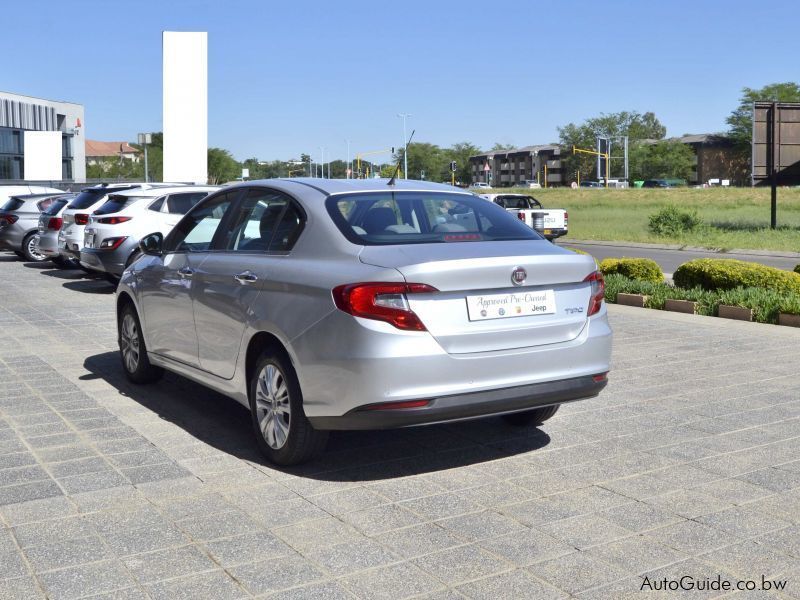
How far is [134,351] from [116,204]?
8.26m

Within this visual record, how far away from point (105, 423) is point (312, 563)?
3.02 m

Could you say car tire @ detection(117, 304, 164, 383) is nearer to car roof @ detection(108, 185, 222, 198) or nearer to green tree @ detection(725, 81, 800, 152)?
car roof @ detection(108, 185, 222, 198)

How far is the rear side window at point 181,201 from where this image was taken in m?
15.5

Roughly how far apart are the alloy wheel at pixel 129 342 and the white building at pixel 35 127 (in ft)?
263

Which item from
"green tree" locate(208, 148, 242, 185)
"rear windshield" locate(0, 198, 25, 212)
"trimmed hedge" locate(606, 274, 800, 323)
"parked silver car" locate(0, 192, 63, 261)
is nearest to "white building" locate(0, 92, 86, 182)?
"green tree" locate(208, 148, 242, 185)

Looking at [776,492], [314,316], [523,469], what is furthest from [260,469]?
[776,492]

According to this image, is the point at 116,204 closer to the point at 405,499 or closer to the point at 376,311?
the point at 376,311

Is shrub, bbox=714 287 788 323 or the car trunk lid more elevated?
the car trunk lid

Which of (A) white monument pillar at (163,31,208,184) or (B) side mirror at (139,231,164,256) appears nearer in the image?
(B) side mirror at (139,231,164,256)

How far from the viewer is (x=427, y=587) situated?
149 inches

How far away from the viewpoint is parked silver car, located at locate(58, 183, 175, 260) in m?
17.0

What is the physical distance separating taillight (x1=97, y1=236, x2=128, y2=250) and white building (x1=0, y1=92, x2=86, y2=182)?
73.0m

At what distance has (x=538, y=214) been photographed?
30.1 metres

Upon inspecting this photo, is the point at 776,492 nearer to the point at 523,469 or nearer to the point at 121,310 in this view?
the point at 523,469
